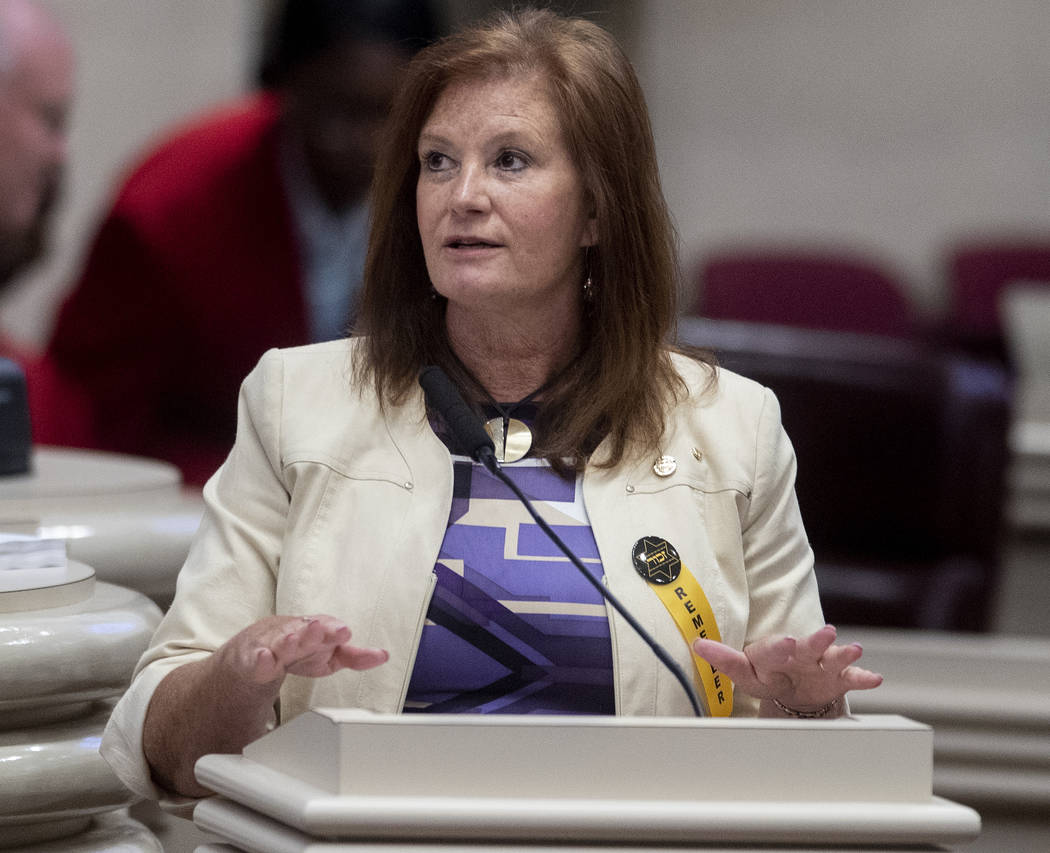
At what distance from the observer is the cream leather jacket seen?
1.31m

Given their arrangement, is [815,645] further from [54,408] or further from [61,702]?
[54,408]

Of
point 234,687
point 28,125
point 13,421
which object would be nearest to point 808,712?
point 234,687

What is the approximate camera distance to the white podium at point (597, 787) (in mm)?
973

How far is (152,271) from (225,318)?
21 cm

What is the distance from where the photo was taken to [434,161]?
1.43m

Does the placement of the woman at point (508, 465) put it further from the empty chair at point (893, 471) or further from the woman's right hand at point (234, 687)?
the empty chair at point (893, 471)

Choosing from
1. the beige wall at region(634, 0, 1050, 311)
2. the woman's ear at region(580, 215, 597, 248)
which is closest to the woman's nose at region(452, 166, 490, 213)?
the woman's ear at region(580, 215, 597, 248)

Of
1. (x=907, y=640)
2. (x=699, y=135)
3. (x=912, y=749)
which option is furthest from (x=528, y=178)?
(x=699, y=135)

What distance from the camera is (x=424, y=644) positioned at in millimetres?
1312

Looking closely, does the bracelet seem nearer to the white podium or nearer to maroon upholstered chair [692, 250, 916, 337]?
the white podium

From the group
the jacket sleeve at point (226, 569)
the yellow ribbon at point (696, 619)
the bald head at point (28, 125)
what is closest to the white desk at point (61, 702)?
the jacket sleeve at point (226, 569)

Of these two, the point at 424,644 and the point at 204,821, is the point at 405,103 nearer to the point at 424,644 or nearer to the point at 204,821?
the point at 424,644

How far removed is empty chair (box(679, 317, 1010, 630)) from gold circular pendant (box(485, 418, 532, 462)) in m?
1.43

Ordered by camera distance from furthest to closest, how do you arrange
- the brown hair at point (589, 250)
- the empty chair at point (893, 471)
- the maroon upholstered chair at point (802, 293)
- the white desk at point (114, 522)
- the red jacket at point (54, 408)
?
1. the maroon upholstered chair at point (802, 293)
2. the red jacket at point (54, 408)
3. the empty chair at point (893, 471)
4. the white desk at point (114, 522)
5. the brown hair at point (589, 250)
